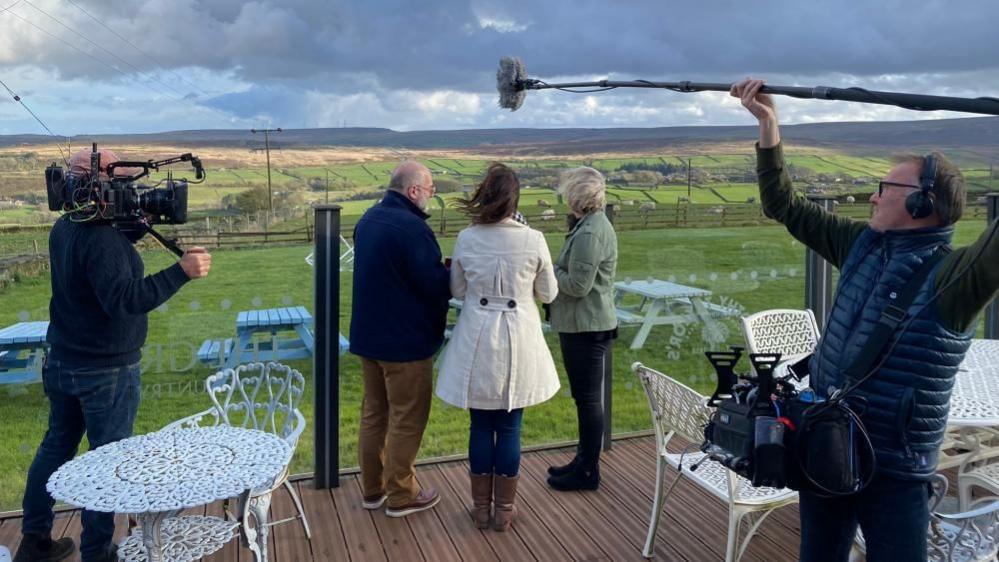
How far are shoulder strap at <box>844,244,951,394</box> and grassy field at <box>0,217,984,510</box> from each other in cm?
136

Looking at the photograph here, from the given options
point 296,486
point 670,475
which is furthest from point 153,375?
point 670,475

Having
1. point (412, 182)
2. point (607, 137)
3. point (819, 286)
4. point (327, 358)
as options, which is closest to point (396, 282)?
point (412, 182)

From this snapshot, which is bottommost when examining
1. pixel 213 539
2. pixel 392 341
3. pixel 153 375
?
pixel 213 539

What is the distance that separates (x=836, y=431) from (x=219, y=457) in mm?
1724

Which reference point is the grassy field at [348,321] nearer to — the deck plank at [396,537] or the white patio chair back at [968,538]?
the deck plank at [396,537]

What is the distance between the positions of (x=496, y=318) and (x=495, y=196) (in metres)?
0.47

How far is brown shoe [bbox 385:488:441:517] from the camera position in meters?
3.26

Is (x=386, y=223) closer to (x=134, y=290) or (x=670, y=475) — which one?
(x=134, y=290)

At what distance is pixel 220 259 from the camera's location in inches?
142

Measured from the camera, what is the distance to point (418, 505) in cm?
329

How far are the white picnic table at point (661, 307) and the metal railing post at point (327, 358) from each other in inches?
69.7

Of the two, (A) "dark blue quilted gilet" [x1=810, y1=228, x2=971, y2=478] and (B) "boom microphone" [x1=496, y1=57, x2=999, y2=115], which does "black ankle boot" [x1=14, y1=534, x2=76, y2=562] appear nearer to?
(B) "boom microphone" [x1=496, y1=57, x2=999, y2=115]

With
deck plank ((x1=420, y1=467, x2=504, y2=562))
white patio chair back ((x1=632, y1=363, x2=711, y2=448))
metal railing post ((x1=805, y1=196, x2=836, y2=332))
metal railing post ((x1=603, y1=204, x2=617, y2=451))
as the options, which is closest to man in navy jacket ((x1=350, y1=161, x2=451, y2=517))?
deck plank ((x1=420, y1=467, x2=504, y2=562))

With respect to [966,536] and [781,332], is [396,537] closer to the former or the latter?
[966,536]
